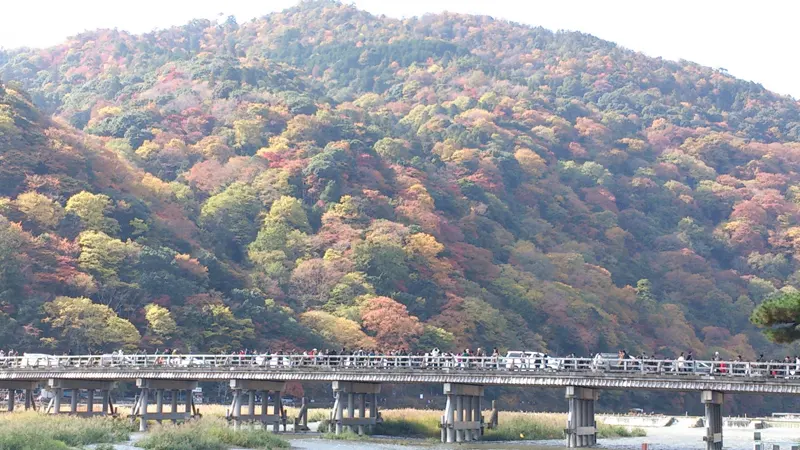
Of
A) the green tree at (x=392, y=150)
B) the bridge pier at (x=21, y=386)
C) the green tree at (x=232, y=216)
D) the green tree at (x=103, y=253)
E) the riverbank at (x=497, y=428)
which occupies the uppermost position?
the green tree at (x=392, y=150)

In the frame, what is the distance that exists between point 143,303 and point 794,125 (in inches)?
5507

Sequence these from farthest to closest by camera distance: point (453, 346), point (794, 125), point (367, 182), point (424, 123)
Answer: point (794, 125) < point (424, 123) < point (367, 182) < point (453, 346)

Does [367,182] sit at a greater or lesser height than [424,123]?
lesser

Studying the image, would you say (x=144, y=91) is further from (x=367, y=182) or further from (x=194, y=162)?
(x=367, y=182)

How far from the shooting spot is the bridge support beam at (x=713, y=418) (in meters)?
46.4

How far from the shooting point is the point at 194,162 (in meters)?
124

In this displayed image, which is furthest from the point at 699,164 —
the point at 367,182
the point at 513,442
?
the point at 513,442

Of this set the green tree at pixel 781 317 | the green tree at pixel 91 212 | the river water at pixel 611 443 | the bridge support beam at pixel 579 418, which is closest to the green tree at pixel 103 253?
the green tree at pixel 91 212

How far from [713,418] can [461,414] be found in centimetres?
1238

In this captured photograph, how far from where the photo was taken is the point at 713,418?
4706 centimetres

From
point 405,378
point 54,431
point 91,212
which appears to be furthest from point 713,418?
point 91,212

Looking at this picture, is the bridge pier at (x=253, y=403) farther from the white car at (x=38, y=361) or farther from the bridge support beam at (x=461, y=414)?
the white car at (x=38, y=361)

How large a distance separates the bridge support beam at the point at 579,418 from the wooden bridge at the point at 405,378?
4cm

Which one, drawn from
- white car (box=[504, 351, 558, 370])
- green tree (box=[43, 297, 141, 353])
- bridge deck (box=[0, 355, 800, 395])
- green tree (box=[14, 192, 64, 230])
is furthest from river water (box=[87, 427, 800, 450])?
green tree (box=[14, 192, 64, 230])
